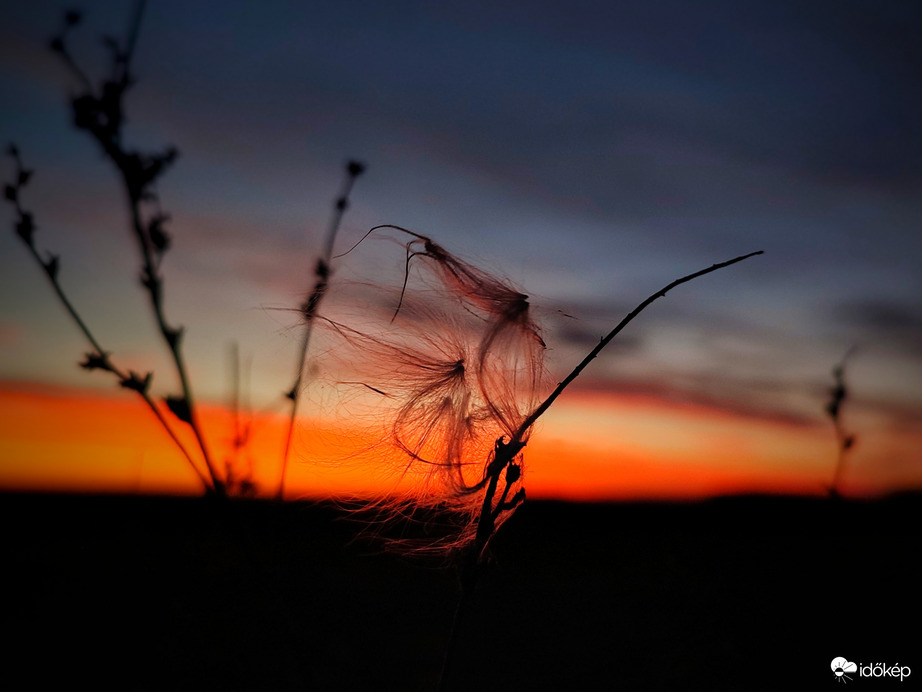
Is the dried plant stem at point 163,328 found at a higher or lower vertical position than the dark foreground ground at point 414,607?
higher

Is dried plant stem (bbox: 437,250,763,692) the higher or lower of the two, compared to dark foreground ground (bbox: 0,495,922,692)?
higher

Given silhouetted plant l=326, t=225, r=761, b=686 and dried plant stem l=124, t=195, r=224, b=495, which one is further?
silhouetted plant l=326, t=225, r=761, b=686

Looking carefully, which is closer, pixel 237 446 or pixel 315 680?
pixel 237 446

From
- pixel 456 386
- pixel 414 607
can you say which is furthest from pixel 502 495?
pixel 414 607

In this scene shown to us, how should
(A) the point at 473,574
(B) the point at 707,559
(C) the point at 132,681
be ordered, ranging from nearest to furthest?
(A) the point at 473,574
(C) the point at 132,681
(B) the point at 707,559

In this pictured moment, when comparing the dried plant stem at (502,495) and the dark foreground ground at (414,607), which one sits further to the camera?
the dark foreground ground at (414,607)

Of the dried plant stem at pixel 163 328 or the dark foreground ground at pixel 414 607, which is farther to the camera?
the dark foreground ground at pixel 414 607

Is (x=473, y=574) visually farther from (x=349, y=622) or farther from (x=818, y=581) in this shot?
(x=818, y=581)

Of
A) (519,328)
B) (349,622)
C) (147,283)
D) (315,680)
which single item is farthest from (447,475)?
(349,622)
